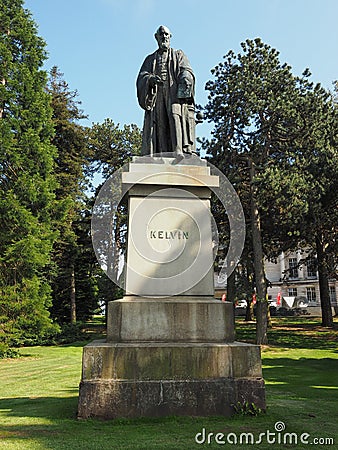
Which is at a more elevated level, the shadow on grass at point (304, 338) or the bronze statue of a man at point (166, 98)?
the bronze statue of a man at point (166, 98)

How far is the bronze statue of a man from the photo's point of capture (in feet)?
24.0

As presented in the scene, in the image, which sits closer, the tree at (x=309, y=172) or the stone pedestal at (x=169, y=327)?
the stone pedestal at (x=169, y=327)

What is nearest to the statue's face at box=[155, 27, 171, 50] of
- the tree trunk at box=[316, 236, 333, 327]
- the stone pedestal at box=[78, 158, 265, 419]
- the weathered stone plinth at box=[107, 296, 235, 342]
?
the stone pedestal at box=[78, 158, 265, 419]

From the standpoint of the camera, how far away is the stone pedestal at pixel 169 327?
523 centimetres

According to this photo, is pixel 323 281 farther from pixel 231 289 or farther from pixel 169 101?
pixel 169 101

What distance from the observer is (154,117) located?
25.1ft

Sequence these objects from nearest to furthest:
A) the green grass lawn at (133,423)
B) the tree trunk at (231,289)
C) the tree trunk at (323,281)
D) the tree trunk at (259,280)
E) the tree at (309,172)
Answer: the green grass lawn at (133,423)
the tree at (309,172)
the tree trunk at (259,280)
the tree trunk at (231,289)
the tree trunk at (323,281)

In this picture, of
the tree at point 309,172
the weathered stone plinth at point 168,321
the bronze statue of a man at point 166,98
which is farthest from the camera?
the tree at point 309,172

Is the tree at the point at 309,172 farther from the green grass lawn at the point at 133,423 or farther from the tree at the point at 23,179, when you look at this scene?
the green grass lawn at the point at 133,423

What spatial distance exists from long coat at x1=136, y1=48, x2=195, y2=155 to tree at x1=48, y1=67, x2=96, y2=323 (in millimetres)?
20632

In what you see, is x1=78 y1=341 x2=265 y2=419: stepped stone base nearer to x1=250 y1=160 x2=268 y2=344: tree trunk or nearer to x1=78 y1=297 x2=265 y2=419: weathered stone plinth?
x1=78 y1=297 x2=265 y2=419: weathered stone plinth

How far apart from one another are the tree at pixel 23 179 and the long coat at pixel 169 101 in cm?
1310

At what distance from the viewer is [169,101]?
24.6 feet

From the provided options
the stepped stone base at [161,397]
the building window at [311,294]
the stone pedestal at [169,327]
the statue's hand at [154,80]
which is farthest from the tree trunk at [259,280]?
the building window at [311,294]
